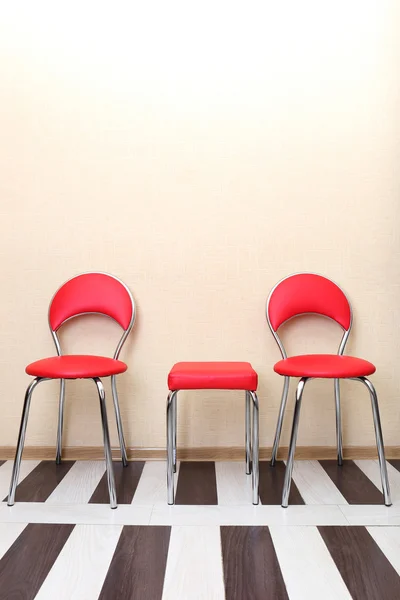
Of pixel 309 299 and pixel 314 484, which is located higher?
pixel 309 299

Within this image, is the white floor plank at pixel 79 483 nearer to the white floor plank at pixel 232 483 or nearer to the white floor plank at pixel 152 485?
the white floor plank at pixel 152 485

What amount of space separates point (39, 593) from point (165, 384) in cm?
121

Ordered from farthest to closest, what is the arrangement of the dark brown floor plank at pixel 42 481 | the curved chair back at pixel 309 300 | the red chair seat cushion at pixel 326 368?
the curved chair back at pixel 309 300 < the dark brown floor plank at pixel 42 481 < the red chair seat cushion at pixel 326 368

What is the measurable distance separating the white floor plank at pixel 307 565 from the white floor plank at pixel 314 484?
268mm

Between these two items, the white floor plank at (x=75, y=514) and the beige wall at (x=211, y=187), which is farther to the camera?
the beige wall at (x=211, y=187)

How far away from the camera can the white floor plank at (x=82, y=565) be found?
133 cm

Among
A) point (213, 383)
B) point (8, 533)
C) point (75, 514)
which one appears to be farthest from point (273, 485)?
point (8, 533)

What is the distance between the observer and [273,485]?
6.89 ft

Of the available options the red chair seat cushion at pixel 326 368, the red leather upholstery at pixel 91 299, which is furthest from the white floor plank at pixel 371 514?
the red leather upholstery at pixel 91 299

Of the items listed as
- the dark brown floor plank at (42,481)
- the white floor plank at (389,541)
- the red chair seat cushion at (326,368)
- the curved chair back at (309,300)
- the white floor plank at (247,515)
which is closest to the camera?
the white floor plank at (389,541)

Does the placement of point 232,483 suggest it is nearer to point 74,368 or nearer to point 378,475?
point 378,475

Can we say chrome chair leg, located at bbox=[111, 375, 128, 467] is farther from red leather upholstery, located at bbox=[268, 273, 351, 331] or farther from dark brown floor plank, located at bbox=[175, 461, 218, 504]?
red leather upholstery, located at bbox=[268, 273, 351, 331]

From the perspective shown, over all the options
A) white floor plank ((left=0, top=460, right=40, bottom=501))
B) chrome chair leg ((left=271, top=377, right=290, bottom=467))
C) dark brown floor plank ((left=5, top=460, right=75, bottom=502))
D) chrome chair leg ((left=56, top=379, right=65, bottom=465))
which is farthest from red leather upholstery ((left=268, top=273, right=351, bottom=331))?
white floor plank ((left=0, top=460, right=40, bottom=501))

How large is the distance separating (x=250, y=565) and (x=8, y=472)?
49.4 inches
